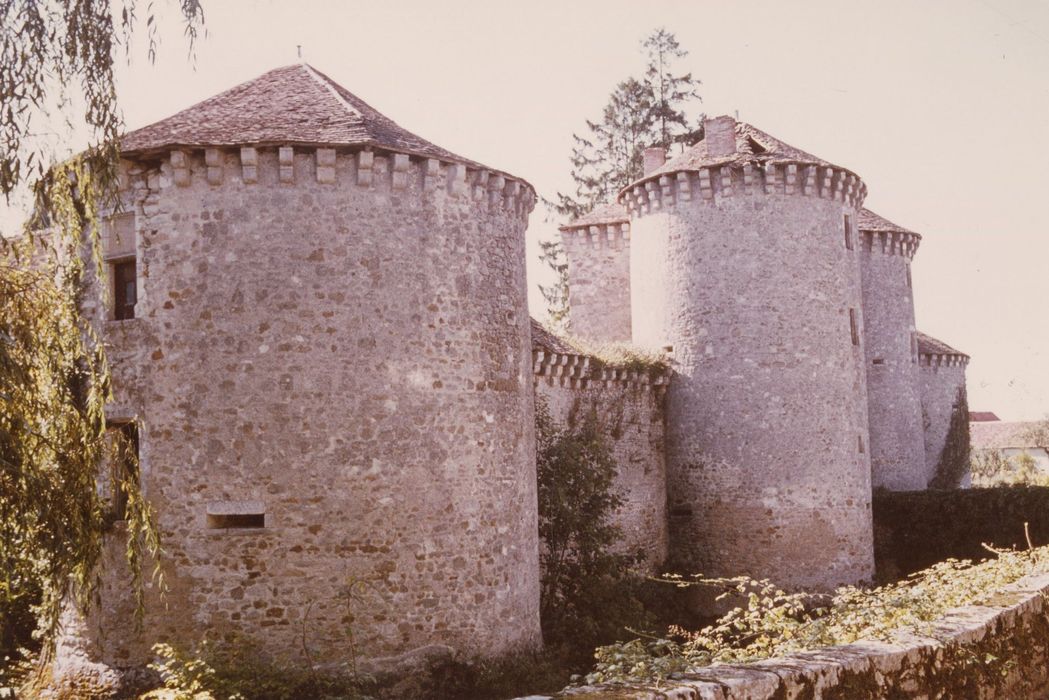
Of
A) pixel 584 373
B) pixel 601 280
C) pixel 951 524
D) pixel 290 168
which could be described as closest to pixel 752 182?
pixel 584 373

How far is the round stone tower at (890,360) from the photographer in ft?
81.1

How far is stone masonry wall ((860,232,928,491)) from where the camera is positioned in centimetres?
2472

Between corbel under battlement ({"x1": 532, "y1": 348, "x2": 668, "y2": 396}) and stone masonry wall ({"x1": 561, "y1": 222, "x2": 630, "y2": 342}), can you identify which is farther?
stone masonry wall ({"x1": 561, "y1": 222, "x2": 630, "y2": 342})

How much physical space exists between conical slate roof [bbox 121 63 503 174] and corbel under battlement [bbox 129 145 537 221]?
0.12m

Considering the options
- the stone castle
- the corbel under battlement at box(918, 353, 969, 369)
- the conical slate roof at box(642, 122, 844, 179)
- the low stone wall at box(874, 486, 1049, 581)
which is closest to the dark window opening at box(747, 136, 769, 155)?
the conical slate roof at box(642, 122, 844, 179)

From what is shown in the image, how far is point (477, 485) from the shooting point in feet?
40.5

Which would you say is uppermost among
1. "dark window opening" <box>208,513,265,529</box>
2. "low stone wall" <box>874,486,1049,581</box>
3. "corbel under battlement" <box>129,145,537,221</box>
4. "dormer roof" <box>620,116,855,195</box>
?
"dormer roof" <box>620,116,855,195</box>

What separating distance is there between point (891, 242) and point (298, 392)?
19.0 m

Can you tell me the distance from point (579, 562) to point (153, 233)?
8.56 m

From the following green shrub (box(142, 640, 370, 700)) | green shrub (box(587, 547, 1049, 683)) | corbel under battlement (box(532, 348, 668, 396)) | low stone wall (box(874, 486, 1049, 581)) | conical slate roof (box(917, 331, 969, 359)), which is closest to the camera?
green shrub (box(587, 547, 1049, 683))

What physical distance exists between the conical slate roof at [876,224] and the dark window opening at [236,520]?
62.1ft

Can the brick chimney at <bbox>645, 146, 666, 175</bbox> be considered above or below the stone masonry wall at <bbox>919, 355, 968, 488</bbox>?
above

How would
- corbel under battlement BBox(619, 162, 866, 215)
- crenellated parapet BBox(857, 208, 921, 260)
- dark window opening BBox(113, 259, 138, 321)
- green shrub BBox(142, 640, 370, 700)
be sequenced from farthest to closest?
crenellated parapet BBox(857, 208, 921, 260) < corbel under battlement BBox(619, 162, 866, 215) < dark window opening BBox(113, 259, 138, 321) < green shrub BBox(142, 640, 370, 700)

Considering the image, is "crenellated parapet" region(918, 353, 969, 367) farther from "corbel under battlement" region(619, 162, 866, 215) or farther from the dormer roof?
the dormer roof
